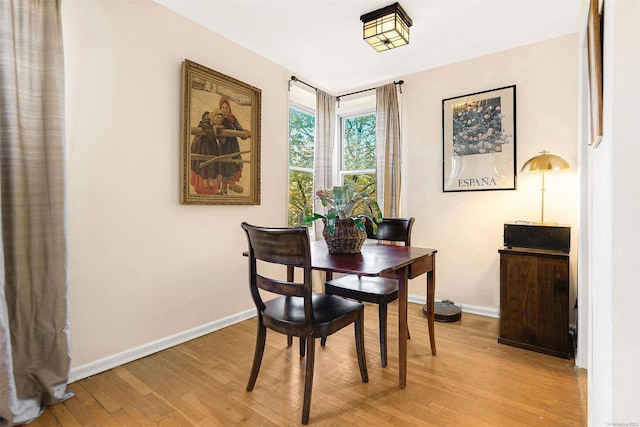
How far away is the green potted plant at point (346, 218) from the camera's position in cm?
202

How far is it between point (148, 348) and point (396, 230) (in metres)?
2.03

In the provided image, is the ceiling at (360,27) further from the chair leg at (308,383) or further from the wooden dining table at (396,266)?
the chair leg at (308,383)

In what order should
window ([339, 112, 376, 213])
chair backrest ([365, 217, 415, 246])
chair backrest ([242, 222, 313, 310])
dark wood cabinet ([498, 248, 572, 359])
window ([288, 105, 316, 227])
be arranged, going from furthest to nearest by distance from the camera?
window ([339, 112, 376, 213]), window ([288, 105, 316, 227]), chair backrest ([365, 217, 415, 246]), dark wood cabinet ([498, 248, 572, 359]), chair backrest ([242, 222, 313, 310])

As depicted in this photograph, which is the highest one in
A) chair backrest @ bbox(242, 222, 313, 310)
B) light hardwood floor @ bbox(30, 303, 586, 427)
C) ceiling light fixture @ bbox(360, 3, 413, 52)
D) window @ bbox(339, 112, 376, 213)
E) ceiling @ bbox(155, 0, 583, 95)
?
ceiling @ bbox(155, 0, 583, 95)

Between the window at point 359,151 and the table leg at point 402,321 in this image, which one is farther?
the window at point 359,151

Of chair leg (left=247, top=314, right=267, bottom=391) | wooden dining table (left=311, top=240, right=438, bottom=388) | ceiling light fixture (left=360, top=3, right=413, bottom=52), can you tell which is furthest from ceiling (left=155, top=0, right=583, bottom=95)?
chair leg (left=247, top=314, right=267, bottom=391)

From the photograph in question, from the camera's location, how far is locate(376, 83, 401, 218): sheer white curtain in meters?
3.49

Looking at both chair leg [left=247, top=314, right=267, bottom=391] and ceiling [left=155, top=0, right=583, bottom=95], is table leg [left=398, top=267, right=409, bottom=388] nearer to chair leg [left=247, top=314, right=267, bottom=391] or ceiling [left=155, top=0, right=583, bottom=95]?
chair leg [left=247, top=314, right=267, bottom=391]

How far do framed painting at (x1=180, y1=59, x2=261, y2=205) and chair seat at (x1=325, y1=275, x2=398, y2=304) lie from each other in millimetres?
1182

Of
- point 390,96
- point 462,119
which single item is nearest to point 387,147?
point 390,96

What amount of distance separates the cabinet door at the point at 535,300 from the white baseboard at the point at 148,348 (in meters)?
2.15

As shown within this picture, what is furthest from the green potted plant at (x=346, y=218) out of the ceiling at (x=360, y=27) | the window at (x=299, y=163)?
the window at (x=299, y=163)

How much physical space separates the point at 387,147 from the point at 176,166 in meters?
2.13

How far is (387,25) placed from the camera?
7.96 ft
